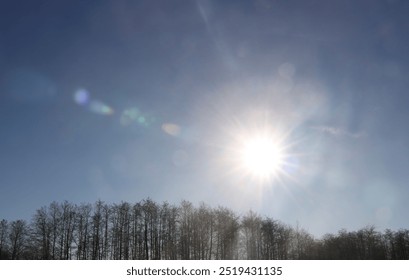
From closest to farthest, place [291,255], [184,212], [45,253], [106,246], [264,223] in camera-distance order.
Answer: [45,253]
[106,246]
[184,212]
[264,223]
[291,255]

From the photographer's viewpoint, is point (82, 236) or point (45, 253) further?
point (82, 236)

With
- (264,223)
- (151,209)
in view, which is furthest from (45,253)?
(264,223)

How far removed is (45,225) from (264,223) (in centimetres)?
5004

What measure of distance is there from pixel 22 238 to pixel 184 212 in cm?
3361

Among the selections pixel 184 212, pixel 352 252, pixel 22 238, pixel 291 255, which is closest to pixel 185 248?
pixel 184 212

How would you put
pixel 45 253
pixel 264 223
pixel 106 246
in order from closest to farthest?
pixel 45 253, pixel 106 246, pixel 264 223

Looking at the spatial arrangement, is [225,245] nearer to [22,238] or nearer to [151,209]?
[151,209]

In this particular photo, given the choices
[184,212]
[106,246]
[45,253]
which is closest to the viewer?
[45,253]

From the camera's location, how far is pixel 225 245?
241ft

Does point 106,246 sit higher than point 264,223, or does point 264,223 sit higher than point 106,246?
point 264,223

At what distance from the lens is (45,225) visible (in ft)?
227

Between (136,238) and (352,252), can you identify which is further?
(352,252)

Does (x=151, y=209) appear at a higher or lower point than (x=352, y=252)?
higher

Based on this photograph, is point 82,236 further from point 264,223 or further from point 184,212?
point 264,223
